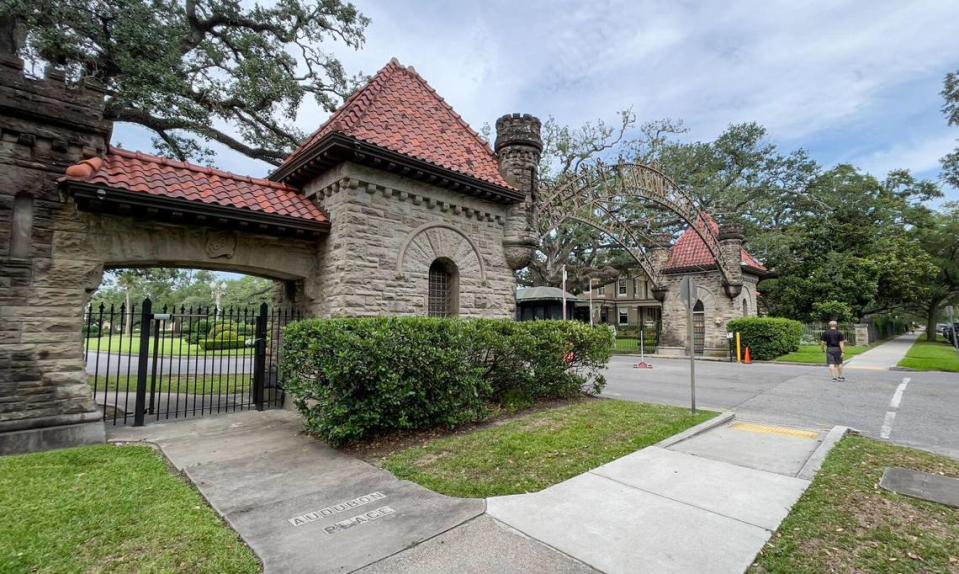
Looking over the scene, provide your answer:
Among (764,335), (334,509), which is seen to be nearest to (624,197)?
(764,335)

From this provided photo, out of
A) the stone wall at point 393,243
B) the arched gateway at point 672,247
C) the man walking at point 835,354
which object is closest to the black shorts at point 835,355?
the man walking at point 835,354

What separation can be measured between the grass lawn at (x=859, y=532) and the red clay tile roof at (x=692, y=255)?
18.2 m

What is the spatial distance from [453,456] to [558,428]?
82.6 inches

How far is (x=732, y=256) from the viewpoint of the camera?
2042 centimetres

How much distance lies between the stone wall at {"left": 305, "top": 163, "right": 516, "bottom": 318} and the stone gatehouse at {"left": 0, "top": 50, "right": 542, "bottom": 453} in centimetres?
3

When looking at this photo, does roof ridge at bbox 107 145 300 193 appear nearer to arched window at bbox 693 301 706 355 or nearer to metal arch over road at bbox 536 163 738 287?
metal arch over road at bbox 536 163 738 287

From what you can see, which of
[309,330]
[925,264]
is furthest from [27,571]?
[925,264]

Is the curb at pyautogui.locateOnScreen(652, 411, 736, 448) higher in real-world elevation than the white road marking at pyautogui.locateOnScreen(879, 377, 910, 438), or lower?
higher

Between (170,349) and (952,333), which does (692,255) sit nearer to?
(952,333)

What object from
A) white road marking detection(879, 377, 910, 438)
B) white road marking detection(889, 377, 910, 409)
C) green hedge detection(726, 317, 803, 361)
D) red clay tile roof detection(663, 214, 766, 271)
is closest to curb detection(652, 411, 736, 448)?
white road marking detection(879, 377, 910, 438)

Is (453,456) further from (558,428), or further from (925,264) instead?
(925,264)

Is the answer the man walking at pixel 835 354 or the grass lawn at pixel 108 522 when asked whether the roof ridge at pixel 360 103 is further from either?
the man walking at pixel 835 354

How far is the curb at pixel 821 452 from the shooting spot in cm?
510

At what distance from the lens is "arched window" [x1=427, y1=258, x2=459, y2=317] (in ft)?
32.8
